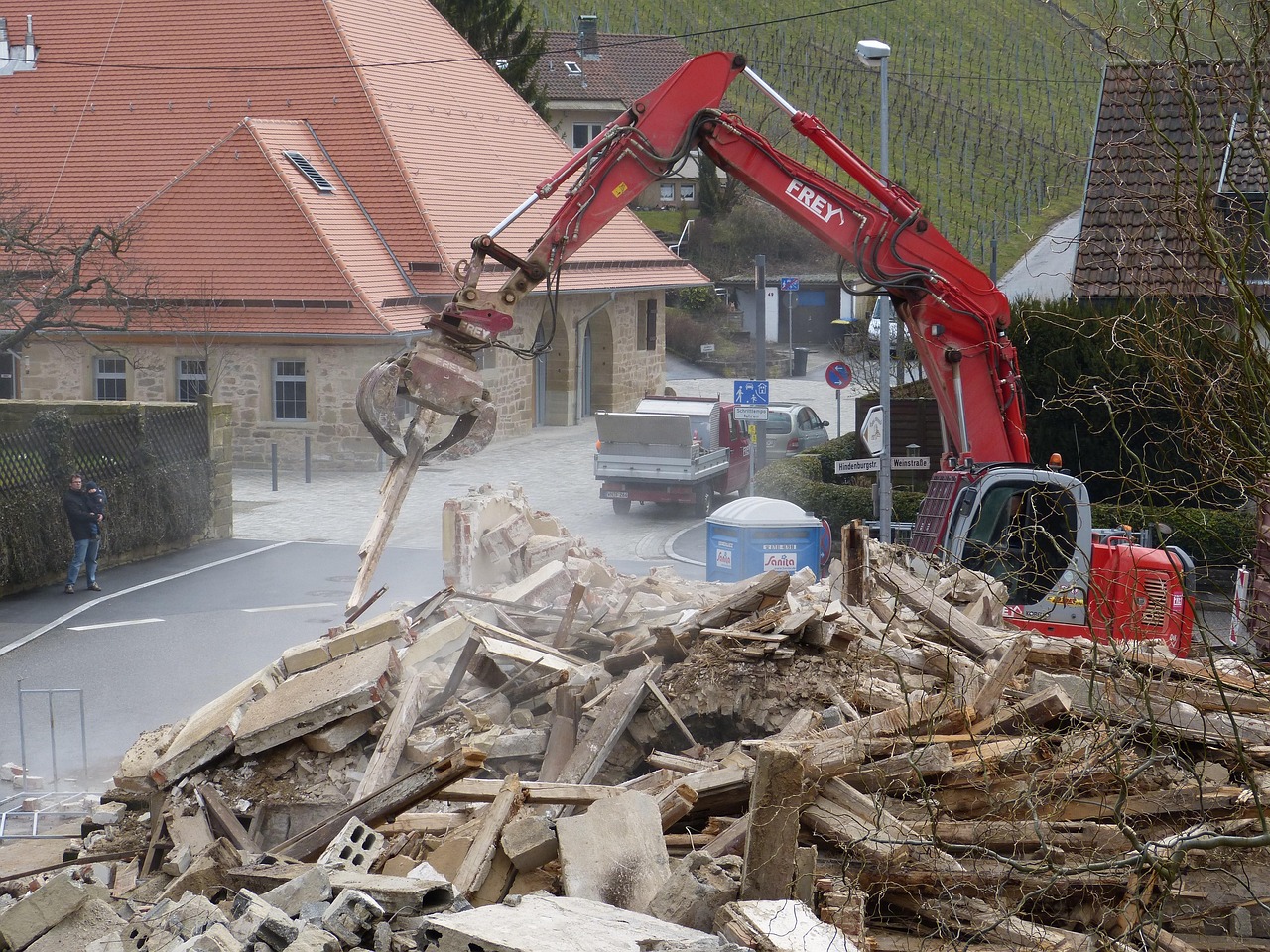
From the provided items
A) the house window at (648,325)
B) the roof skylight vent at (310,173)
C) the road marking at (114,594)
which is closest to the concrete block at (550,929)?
the road marking at (114,594)

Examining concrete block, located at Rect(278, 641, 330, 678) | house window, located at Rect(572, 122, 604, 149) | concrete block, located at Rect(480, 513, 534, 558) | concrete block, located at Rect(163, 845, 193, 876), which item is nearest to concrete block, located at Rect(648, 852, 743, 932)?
concrete block, located at Rect(163, 845, 193, 876)

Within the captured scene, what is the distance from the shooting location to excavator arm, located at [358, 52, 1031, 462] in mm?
11750

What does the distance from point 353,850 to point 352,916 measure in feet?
3.51

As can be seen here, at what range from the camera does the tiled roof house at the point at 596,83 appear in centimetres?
6425

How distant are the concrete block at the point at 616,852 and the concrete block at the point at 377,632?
373 centimetres

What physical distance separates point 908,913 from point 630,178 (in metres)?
7.11

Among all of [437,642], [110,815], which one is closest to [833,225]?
[437,642]

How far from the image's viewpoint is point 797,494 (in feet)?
69.4

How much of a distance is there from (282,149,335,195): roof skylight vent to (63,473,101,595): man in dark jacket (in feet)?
A: 41.6

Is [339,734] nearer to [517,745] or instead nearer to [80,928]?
[517,745]

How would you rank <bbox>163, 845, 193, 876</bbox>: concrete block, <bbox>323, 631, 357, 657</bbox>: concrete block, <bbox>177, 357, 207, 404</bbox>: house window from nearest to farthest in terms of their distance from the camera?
1. <bbox>163, 845, 193, 876</bbox>: concrete block
2. <bbox>323, 631, 357, 657</bbox>: concrete block
3. <bbox>177, 357, 207, 404</bbox>: house window

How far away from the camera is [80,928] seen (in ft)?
22.6

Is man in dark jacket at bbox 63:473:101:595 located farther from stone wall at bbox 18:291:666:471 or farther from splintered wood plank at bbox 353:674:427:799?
splintered wood plank at bbox 353:674:427:799

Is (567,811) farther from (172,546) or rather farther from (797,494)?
(172,546)
